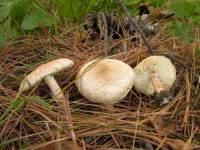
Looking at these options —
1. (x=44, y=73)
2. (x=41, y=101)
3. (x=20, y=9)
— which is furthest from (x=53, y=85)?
(x=20, y=9)

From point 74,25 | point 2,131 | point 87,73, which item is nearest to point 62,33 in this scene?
point 74,25

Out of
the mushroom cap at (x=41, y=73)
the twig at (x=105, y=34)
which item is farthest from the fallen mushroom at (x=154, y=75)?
the mushroom cap at (x=41, y=73)

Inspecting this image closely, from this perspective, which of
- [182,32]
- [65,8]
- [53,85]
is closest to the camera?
[53,85]

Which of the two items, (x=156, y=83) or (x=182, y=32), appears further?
(x=182, y=32)

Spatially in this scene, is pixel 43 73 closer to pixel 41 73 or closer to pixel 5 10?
pixel 41 73

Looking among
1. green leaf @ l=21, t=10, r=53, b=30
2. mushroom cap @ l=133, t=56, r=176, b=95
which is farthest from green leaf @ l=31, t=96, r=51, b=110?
green leaf @ l=21, t=10, r=53, b=30

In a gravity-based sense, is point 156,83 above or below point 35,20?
below

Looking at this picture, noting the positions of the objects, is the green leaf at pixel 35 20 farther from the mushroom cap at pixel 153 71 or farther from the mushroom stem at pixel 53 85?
the mushroom cap at pixel 153 71
